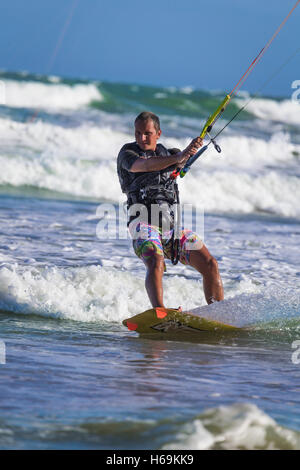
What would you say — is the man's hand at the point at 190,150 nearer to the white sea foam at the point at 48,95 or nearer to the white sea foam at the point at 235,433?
the white sea foam at the point at 235,433

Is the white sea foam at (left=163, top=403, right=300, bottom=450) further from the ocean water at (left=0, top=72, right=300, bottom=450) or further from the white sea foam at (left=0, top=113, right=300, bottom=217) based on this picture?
the white sea foam at (left=0, top=113, right=300, bottom=217)

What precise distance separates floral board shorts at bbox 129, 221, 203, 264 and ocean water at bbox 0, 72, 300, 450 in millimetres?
459

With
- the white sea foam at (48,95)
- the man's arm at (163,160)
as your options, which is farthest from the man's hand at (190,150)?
the white sea foam at (48,95)

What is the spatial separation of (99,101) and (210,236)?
17.3 m

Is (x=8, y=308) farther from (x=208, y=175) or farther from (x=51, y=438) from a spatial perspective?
(x=208, y=175)

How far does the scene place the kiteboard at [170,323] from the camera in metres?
4.98

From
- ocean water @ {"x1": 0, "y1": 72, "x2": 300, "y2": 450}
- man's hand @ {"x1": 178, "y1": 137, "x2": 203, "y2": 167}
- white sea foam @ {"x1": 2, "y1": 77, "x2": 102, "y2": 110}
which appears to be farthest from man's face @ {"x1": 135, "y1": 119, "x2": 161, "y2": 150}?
white sea foam @ {"x1": 2, "y1": 77, "x2": 102, "y2": 110}

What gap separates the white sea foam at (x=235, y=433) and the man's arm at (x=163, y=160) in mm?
2004

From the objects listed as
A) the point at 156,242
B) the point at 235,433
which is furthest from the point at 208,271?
the point at 235,433

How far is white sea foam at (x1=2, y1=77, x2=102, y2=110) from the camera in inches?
969

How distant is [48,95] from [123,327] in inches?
870

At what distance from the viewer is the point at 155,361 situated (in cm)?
439

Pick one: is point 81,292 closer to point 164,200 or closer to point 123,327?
point 123,327

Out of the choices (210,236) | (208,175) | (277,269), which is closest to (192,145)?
(277,269)
